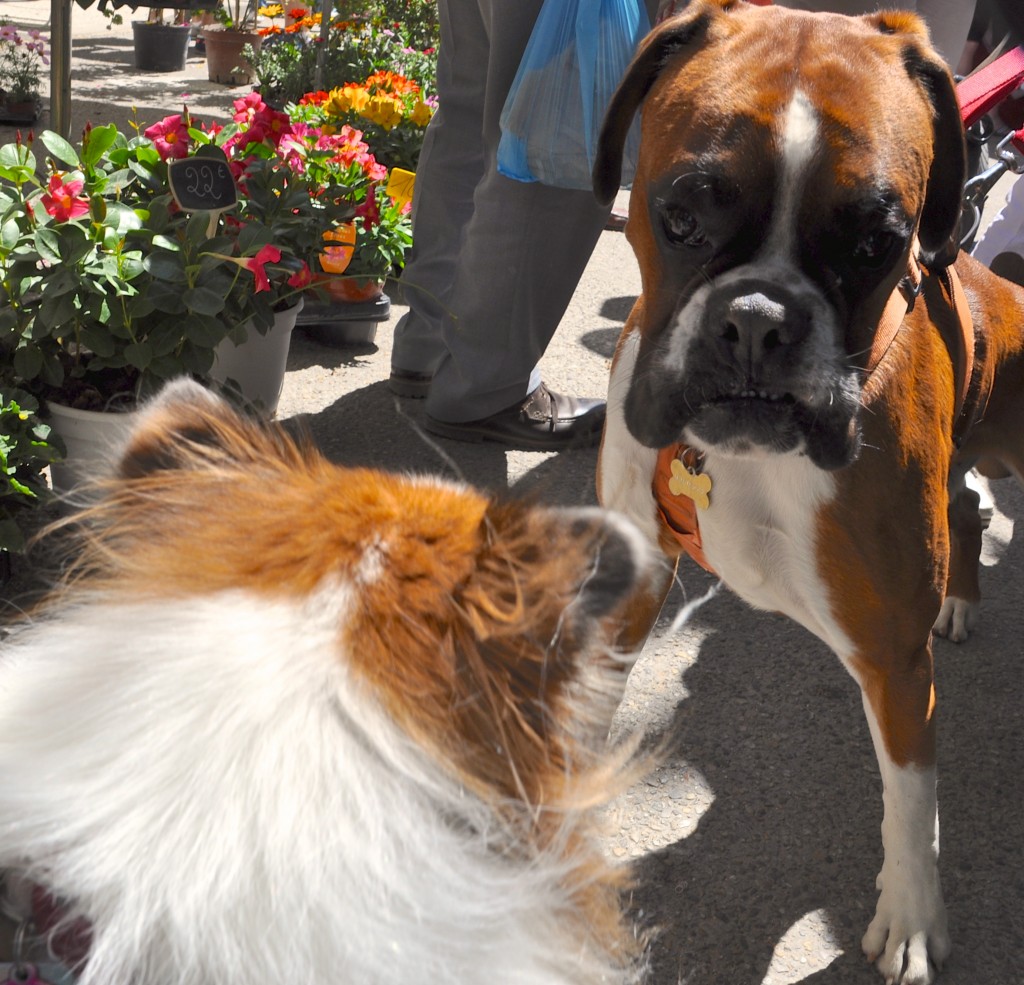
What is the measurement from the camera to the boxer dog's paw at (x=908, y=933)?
2244mm

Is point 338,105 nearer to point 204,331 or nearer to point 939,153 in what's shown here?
point 204,331

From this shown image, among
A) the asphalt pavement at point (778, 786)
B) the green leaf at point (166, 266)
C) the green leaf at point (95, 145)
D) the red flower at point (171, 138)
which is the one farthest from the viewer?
the red flower at point (171, 138)

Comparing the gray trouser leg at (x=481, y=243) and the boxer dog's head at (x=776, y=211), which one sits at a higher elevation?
the boxer dog's head at (x=776, y=211)

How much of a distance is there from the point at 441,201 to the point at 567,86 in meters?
1.23

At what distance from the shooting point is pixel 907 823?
2.23 m

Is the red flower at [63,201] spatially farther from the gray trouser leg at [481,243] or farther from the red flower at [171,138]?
the gray trouser leg at [481,243]

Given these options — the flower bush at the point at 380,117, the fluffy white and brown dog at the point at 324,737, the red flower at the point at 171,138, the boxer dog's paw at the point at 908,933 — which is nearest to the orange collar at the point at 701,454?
the boxer dog's paw at the point at 908,933

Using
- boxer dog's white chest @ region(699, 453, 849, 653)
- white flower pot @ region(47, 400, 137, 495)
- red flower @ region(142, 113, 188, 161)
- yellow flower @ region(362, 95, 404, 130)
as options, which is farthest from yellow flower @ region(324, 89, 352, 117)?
boxer dog's white chest @ region(699, 453, 849, 653)

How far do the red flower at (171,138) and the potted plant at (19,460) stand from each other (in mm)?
973

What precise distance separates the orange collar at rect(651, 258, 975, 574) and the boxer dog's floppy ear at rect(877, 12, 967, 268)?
6 cm

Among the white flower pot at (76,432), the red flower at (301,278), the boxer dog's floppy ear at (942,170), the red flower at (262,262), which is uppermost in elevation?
the boxer dog's floppy ear at (942,170)

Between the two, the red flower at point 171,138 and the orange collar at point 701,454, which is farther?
the red flower at point 171,138

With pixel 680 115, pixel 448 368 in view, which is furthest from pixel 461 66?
pixel 680 115

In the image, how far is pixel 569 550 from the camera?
113 cm
